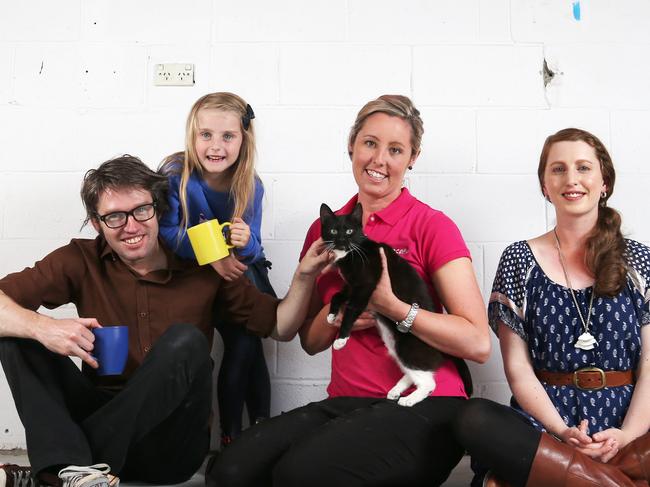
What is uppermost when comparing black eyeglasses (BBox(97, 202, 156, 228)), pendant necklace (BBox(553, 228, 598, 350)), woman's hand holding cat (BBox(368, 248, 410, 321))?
black eyeglasses (BBox(97, 202, 156, 228))

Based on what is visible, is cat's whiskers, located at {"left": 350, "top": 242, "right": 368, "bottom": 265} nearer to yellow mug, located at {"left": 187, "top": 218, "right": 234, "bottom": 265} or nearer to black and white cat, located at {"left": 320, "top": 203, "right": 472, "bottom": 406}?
black and white cat, located at {"left": 320, "top": 203, "right": 472, "bottom": 406}

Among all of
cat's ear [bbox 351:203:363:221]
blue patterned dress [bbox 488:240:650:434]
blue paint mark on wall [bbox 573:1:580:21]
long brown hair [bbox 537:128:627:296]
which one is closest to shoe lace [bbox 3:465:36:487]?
cat's ear [bbox 351:203:363:221]

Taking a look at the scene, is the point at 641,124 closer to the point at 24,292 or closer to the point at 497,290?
the point at 497,290

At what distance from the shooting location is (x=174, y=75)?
2.53 meters

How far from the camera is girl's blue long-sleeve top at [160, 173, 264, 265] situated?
6.89 ft

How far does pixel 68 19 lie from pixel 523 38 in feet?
5.50

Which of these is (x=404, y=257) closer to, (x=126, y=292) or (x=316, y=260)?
A: (x=316, y=260)

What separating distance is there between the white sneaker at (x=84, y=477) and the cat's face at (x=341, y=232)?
0.78m

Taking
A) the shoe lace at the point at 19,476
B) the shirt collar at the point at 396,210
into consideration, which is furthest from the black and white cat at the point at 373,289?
the shoe lace at the point at 19,476

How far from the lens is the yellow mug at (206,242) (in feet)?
6.32

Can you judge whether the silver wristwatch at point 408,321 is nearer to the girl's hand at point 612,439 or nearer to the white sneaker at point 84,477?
the girl's hand at point 612,439

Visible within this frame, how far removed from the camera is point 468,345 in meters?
1.77

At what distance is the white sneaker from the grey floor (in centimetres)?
40

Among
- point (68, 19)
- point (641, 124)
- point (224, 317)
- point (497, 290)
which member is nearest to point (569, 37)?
point (641, 124)
